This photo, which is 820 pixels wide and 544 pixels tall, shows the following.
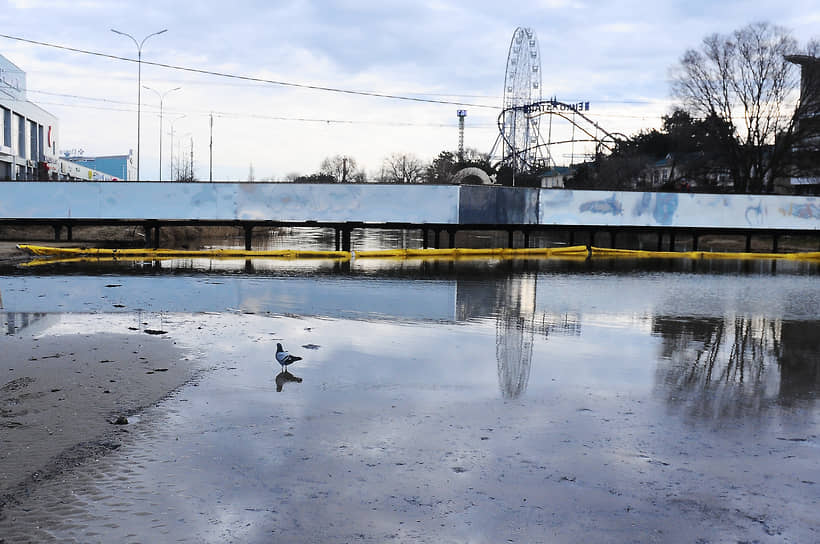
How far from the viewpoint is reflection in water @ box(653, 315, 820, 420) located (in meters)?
8.18

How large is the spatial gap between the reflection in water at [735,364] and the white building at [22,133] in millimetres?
65310

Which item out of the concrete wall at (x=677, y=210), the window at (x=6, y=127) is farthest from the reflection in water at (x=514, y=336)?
the window at (x=6, y=127)

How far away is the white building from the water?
62719mm

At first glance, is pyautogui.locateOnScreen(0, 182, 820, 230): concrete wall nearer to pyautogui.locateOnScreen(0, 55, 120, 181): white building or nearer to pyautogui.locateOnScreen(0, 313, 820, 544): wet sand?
pyautogui.locateOnScreen(0, 313, 820, 544): wet sand

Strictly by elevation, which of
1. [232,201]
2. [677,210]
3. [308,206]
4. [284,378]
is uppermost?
[677,210]

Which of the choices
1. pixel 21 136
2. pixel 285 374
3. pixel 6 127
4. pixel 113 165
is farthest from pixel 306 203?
pixel 113 165

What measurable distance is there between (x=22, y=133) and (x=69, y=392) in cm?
8120

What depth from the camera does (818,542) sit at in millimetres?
4680

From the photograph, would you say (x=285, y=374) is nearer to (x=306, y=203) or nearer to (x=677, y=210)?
(x=306, y=203)

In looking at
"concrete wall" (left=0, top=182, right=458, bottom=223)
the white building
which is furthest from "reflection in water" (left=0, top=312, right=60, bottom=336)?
the white building

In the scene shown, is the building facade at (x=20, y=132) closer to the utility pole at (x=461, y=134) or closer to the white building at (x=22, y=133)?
the white building at (x=22, y=133)

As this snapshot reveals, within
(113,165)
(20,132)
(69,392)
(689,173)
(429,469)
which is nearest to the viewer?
(429,469)

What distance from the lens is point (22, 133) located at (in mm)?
78375

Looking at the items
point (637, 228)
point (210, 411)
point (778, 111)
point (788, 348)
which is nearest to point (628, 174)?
point (778, 111)
